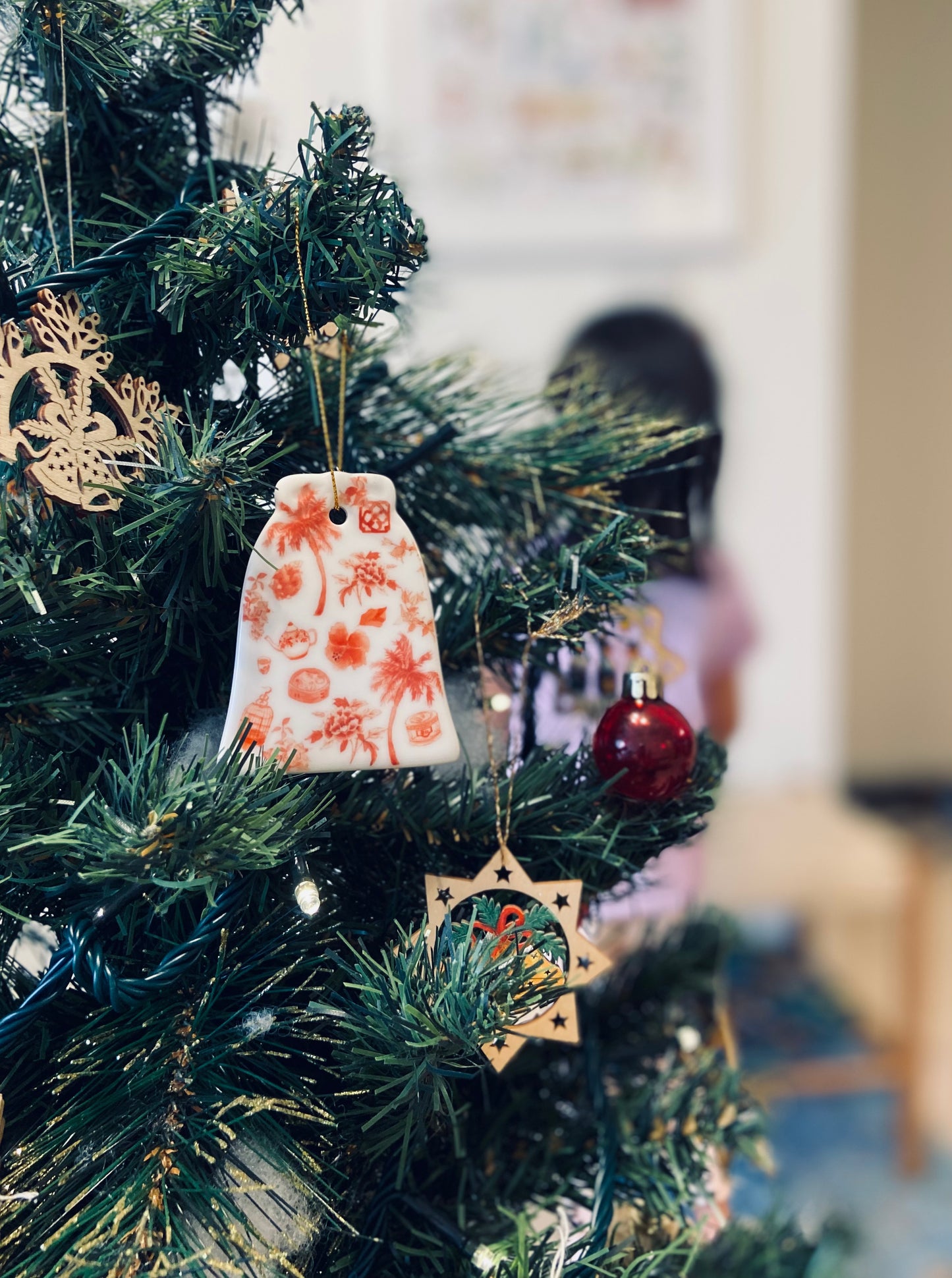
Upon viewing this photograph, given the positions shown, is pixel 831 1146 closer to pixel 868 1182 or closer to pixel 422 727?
pixel 868 1182

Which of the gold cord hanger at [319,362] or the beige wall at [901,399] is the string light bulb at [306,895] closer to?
the gold cord hanger at [319,362]

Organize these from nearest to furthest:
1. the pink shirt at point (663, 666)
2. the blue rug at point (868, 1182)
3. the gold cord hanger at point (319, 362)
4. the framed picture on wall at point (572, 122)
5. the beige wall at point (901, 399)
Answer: the gold cord hanger at point (319, 362) → the pink shirt at point (663, 666) → the blue rug at point (868, 1182) → the framed picture on wall at point (572, 122) → the beige wall at point (901, 399)

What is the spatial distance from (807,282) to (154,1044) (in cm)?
188

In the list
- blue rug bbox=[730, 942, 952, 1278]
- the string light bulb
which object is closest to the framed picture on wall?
blue rug bbox=[730, 942, 952, 1278]

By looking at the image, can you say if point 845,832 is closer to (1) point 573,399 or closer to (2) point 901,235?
(1) point 573,399

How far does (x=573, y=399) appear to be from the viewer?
1.53 feet

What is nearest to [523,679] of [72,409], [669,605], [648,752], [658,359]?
[648,752]

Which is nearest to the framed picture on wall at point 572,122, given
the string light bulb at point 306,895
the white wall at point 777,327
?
the white wall at point 777,327

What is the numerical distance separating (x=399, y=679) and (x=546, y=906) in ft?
0.28

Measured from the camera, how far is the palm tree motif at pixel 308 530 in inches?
12.5

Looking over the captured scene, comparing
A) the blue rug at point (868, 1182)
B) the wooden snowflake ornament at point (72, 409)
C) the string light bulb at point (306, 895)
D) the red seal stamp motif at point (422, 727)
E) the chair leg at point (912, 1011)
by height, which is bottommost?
the blue rug at point (868, 1182)

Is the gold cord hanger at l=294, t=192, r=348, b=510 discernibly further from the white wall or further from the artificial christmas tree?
the white wall

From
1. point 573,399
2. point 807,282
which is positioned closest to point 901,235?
point 807,282

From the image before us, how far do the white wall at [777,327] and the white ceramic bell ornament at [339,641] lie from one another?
1.49 metres
